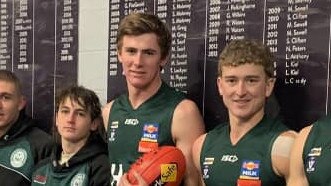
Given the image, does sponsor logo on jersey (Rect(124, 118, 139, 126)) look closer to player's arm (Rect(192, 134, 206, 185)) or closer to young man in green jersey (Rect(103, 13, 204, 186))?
young man in green jersey (Rect(103, 13, 204, 186))

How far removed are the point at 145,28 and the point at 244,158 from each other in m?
0.53

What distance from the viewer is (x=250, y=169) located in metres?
1.80

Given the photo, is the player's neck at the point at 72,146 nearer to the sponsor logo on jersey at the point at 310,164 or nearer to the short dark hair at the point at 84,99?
the short dark hair at the point at 84,99

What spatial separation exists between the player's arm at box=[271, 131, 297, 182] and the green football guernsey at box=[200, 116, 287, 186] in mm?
12

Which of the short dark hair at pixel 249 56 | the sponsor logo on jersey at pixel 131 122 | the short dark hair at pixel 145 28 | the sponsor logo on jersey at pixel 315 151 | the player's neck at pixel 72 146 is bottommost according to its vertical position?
the player's neck at pixel 72 146

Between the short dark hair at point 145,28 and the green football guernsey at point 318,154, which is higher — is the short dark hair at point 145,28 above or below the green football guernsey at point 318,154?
above

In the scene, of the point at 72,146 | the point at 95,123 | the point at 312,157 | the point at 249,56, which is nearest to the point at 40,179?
the point at 72,146

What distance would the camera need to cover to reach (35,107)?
2.95 metres

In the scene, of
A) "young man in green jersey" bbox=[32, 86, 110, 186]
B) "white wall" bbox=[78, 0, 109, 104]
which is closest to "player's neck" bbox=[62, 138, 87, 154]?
"young man in green jersey" bbox=[32, 86, 110, 186]

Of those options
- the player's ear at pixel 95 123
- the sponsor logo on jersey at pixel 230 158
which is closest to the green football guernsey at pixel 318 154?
the sponsor logo on jersey at pixel 230 158

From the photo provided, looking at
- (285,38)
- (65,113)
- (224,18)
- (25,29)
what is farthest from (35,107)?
(285,38)

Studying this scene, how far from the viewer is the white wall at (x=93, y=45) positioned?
2.65m

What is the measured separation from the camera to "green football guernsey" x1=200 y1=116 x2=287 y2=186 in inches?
70.0

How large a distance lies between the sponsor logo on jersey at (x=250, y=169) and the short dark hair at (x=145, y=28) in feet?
1.56
